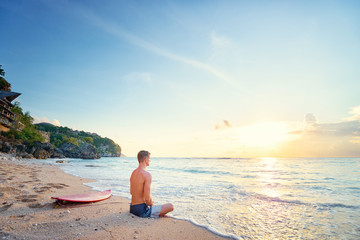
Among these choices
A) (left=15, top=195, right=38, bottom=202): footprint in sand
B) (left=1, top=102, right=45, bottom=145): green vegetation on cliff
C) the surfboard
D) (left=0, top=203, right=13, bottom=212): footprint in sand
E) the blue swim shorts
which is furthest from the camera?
(left=1, top=102, right=45, bottom=145): green vegetation on cliff

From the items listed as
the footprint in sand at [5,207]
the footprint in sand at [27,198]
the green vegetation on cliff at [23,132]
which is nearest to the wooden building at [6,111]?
the green vegetation on cliff at [23,132]

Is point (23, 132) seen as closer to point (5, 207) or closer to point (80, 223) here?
point (5, 207)

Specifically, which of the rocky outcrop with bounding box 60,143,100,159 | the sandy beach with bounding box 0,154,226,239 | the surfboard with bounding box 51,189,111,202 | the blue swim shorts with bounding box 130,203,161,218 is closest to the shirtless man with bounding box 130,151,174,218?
the blue swim shorts with bounding box 130,203,161,218

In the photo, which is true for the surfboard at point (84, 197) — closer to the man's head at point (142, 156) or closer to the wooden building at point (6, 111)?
the man's head at point (142, 156)

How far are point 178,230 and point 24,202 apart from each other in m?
4.55

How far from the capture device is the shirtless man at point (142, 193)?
183 inches

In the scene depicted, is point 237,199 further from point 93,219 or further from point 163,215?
point 93,219

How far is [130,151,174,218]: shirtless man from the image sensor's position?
4.65m

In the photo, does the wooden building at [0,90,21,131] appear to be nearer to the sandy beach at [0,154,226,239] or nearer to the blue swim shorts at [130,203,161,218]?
the sandy beach at [0,154,226,239]

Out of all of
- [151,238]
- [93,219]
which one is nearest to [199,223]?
[151,238]

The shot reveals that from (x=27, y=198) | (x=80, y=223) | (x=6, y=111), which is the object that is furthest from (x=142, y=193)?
(x=6, y=111)

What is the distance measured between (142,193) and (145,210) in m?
0.46

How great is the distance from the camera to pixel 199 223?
484cm

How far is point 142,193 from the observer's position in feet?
15.6
